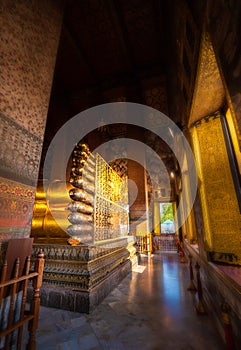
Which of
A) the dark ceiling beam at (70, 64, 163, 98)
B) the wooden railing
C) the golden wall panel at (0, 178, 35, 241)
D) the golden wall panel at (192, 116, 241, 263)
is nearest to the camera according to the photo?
the wooden railing

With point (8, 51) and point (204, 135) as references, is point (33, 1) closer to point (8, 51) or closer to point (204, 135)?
point (8, 51)

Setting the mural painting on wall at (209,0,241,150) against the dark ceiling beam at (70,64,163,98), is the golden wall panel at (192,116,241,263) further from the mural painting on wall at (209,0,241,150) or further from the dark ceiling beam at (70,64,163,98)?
the dark ceiling beam at (70,64,163,98)

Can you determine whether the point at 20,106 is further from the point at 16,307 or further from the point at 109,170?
the point at 109,170

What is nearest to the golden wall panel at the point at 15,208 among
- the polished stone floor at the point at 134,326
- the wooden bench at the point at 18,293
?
the wooden bench at the point at 18,293

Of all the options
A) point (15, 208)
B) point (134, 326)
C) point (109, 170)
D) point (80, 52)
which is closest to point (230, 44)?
point (15, 208)

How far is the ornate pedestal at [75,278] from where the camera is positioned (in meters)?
2.28

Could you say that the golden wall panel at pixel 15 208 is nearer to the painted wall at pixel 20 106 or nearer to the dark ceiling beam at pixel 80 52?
the painted wall at pixel 20 106

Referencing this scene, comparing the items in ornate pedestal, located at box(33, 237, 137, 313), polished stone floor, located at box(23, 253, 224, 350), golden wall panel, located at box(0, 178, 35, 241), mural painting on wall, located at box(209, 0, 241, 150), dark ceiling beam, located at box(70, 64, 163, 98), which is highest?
dark ceiling beam, located at box(70, 64, 163, 98)

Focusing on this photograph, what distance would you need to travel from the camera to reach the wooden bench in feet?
3.97

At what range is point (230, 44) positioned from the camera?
105 cm

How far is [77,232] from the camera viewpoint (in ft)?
9.30

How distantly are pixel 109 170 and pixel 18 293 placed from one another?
3.71m

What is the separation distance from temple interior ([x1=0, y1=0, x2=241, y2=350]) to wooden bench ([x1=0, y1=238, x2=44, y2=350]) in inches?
0.8

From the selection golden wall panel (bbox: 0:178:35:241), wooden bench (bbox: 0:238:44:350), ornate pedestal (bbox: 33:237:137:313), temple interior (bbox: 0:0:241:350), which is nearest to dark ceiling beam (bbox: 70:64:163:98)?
temple interior (bbox: 0:0:241:350)
